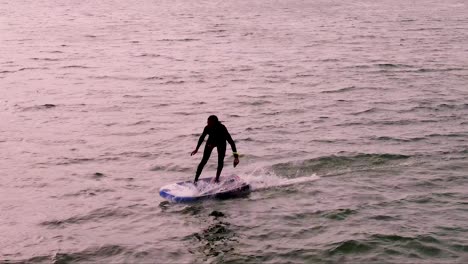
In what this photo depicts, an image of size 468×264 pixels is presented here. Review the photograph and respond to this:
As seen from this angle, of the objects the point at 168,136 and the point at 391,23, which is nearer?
the point at 168,136

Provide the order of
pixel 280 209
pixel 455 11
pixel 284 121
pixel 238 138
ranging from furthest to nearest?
pixel 455 11, pixel 284 121, pixel 238 138, pixel 280 209

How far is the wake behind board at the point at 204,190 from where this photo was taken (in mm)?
20578

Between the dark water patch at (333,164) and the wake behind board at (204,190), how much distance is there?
2.78 m

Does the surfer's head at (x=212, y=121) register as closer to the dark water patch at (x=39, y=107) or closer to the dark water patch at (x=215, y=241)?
the dark water patch at (x=215, y=241)

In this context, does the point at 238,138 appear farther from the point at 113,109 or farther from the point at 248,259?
the point at 248,259

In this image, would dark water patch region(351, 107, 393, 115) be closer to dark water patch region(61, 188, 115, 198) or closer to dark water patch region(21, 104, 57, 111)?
dark water patch region(61, 188, 115, 198)

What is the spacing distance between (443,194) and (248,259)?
8.19 m

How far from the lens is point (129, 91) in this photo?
1510 inches

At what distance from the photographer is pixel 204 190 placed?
823 inches

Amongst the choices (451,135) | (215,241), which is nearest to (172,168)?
(215,241)

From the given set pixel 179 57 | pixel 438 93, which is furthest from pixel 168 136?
pixel 179 57

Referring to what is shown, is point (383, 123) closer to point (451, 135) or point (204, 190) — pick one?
point (451, 135)

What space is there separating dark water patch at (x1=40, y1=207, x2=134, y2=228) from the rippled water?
8 centimetres

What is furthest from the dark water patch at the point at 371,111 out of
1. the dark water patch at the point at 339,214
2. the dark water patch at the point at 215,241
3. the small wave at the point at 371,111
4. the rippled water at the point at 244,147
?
the dark water patch at the point at 215,241
